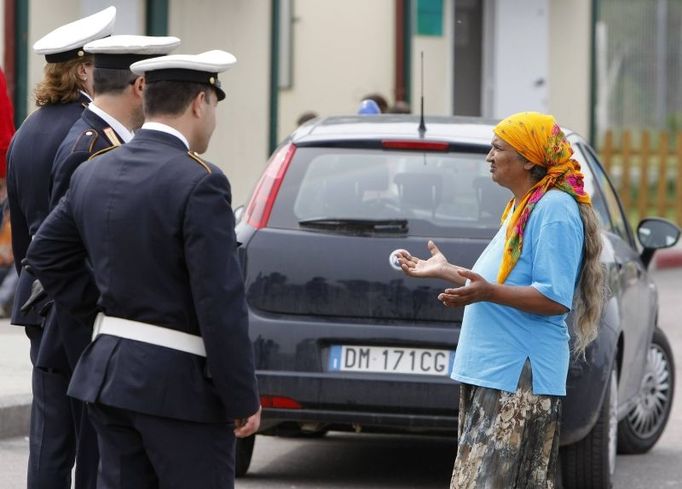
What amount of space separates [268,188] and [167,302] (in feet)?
10.00

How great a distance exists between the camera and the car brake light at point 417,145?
7.38m

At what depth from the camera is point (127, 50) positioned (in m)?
5.16

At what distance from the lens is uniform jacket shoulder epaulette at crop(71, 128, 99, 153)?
5285mm

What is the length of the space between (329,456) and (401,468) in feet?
1.44

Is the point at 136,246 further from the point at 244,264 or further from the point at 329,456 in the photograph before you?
the point at 329,456

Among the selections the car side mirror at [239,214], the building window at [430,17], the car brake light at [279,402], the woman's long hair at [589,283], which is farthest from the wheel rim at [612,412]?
the building window at [430,17]

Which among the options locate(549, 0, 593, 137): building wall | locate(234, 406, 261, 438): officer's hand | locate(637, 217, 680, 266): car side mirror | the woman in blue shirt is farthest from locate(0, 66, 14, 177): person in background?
locate(549, 0, 593, 137): building wall

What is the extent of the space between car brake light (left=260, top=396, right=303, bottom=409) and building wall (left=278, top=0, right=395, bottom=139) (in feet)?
35.8

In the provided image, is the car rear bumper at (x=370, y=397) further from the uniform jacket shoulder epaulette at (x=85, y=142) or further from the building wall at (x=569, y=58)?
the building wall at (x=569, y=58)

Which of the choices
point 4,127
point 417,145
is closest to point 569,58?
point 417,145

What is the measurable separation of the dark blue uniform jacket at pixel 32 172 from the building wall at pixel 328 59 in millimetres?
12069

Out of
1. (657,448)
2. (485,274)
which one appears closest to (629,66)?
(657,448)

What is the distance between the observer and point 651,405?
8.76 m

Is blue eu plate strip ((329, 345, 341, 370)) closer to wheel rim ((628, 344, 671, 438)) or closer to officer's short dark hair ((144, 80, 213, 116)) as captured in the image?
wheel rim ((628, 344, 671, 438))
